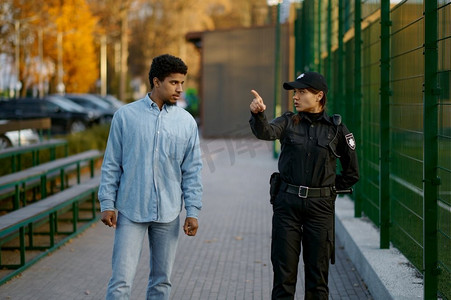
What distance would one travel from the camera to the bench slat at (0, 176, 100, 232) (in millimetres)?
6871

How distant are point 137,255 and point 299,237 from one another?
1.08m

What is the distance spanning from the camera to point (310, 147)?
16.5 feet

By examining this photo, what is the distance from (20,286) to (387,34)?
382cm

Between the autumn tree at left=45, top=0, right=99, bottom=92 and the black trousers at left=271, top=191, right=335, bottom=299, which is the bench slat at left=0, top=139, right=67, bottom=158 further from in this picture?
the autumn tree at left=45, top=0, right=99, bottom=92

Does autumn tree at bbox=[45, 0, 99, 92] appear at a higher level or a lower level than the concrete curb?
higher

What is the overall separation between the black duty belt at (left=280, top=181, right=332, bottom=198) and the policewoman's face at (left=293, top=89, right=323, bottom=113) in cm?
49

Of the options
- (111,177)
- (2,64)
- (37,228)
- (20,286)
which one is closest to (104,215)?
(111,177)

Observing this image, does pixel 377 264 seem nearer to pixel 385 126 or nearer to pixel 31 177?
pixel 385 126

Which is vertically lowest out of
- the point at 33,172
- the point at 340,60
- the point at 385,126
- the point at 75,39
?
the point at 33,172

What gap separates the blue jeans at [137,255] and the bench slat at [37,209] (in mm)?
2160

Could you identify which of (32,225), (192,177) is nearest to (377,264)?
(192,177)

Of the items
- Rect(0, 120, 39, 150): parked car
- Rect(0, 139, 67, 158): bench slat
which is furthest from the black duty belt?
Rect(0, 120, 39, 150): parked car

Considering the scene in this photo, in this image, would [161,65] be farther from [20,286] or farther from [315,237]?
[20,286]

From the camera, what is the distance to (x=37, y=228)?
10203 millimetres
